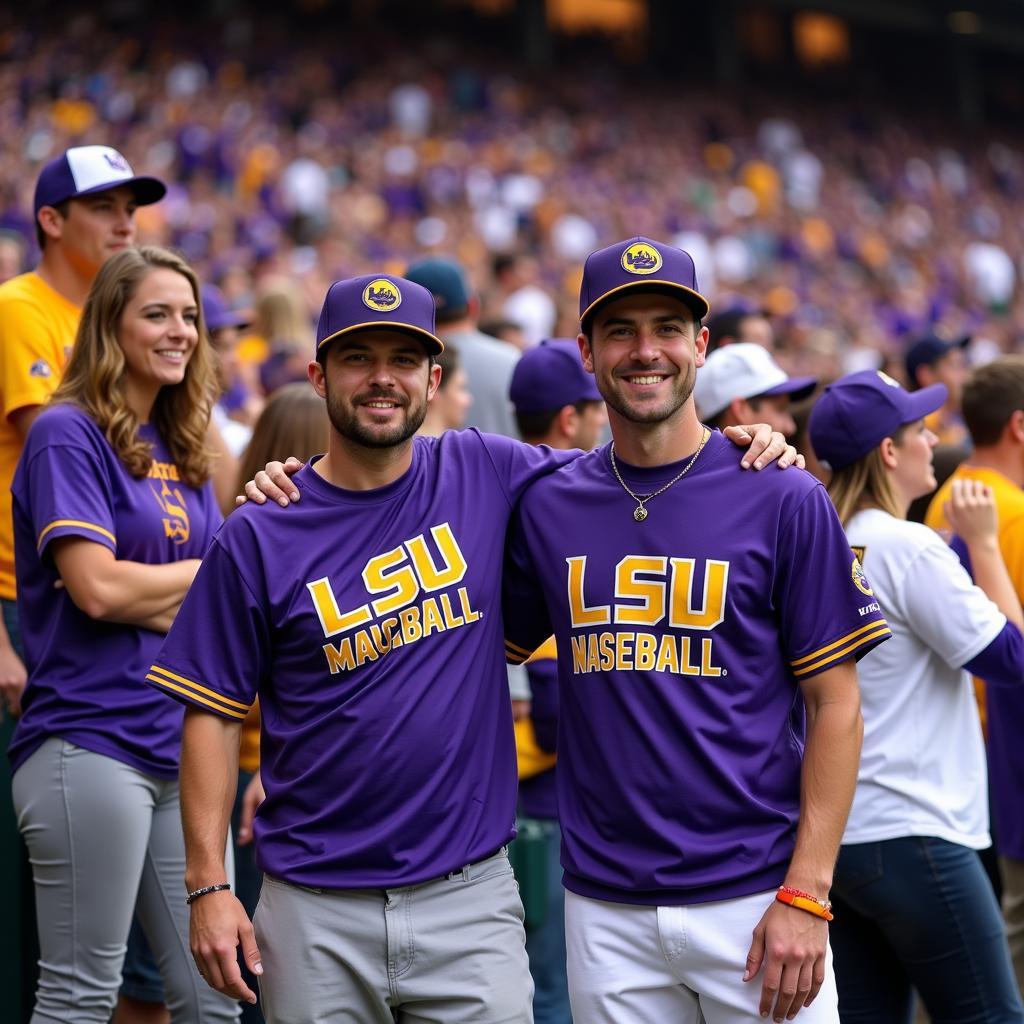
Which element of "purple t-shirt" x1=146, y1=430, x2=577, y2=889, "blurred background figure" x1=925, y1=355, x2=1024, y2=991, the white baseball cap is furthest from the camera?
the white baseball cap

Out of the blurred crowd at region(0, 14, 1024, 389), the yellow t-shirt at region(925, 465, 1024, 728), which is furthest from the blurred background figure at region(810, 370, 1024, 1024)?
the blurred crowd at region(0, 14, 1024, 389)

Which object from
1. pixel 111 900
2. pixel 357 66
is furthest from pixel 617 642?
pixel 357 66

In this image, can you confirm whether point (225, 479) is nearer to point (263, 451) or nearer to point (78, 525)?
point (263, 451)

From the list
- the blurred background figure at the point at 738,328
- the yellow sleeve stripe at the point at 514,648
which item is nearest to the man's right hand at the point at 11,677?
the yellow sleeve stripe at the point at 514,648

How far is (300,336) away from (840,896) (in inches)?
152

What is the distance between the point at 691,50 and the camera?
31.1 metres

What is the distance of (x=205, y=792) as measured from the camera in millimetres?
2898

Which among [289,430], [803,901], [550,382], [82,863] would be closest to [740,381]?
[550,382]

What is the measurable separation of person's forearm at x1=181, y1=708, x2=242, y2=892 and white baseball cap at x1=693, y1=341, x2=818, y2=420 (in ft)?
6.84

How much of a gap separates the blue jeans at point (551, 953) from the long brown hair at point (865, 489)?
3.94ft

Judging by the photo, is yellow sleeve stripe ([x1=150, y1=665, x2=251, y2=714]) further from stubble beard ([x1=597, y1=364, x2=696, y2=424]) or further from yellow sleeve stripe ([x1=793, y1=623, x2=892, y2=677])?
yellow sleeve stripe ([x1=793, y1=623, x2=892, y2=677])

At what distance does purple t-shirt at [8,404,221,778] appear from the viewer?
346 cm

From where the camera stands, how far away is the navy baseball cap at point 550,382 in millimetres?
4461

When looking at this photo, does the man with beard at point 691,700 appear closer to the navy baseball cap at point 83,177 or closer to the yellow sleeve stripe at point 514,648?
the yellow sleeve stripe at point 514,648
